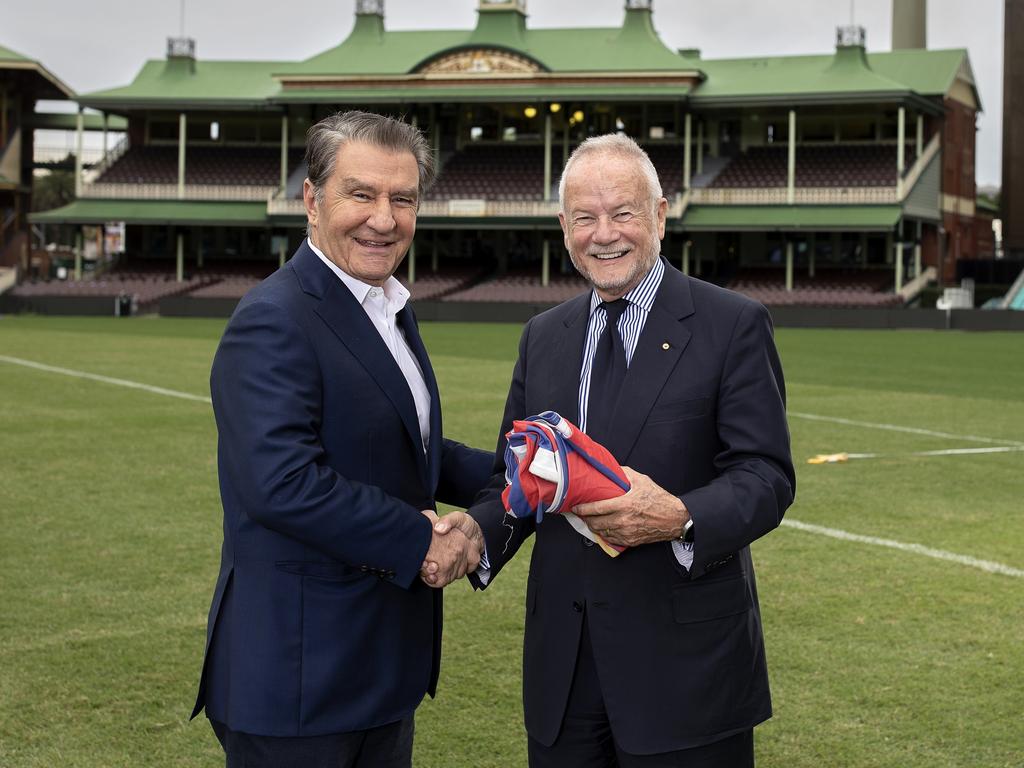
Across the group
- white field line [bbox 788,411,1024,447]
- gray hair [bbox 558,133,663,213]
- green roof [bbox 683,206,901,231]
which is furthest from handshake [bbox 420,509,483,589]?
green roof [bbox 683,206,901,231]

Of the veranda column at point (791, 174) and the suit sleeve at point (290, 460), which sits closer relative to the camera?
the suit sleeve at point (290, 460)

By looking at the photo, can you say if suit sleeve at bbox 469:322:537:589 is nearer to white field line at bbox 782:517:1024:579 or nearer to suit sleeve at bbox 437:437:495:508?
suit sleeve at bbox 437:437:495:508

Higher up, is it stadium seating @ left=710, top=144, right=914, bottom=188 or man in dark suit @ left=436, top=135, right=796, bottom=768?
stadium seating @ left=710, top=144, right=914, bottom=188

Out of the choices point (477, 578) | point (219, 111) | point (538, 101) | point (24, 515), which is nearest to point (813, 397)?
point (24, 515)

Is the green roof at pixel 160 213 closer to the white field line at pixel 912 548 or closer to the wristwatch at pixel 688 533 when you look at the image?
the white field line at pixel 912 548

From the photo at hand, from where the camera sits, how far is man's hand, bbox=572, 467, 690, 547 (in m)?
3.15

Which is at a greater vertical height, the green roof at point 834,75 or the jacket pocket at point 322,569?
the green roof at point 834,75

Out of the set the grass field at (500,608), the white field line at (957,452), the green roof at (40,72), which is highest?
the green roof at (40,72)

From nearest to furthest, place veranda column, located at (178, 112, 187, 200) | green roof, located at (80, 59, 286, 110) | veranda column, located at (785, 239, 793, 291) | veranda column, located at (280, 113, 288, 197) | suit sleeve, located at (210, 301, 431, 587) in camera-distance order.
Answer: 1. suit sleeve, located at (210, 301, 431, 587)
2. veranda column, located at (785, 239, 793, 291)
3. veranda column, located at (280, 113, 288, 197)
4. veranda column, located at (178, 112, 187, 200)
5. green roof, located at (80, 59, 286, 110)

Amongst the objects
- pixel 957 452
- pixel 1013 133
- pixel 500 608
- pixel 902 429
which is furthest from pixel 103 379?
pixel 1013 133

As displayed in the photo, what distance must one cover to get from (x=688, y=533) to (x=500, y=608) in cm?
405

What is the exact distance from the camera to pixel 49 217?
2277 inches

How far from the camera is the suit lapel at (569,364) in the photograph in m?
3.55

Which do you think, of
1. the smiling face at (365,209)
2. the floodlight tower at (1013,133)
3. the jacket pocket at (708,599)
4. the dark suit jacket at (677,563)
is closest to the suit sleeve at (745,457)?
the dark suit jacket at (677,563)
